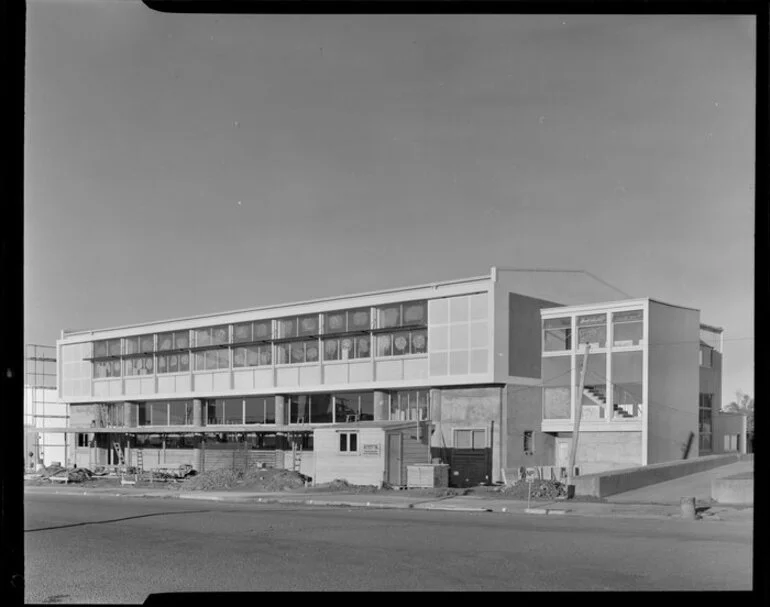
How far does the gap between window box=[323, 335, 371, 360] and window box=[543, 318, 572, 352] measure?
907 cm

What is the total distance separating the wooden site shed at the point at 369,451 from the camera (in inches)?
1421

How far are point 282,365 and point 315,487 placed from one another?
11.6 meters

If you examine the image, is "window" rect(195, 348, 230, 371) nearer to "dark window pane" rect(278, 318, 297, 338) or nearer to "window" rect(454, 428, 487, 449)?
"dark window pane" rect(278, 318, 297, 338)

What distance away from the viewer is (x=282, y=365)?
47375mm

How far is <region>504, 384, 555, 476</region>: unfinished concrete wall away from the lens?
38281 mm

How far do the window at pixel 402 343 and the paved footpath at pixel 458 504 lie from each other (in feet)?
30.4

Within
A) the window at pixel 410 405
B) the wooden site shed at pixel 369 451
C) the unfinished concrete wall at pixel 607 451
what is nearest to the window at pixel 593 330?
the unfinished concrete wall at pixel 607 451

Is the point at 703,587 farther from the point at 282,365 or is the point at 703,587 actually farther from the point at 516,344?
the point at 282,365

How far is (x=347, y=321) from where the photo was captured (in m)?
44.3

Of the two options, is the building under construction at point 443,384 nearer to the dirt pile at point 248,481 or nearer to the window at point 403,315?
→ the window at point 403,315

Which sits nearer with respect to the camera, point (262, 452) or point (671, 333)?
point (671, 333)

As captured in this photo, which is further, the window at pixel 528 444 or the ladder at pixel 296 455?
the ladder at pixel 296 455

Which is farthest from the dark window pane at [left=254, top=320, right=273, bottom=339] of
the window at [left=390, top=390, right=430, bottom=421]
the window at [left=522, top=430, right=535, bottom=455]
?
the window at [left=522, top=430, right=535, bottom=455]

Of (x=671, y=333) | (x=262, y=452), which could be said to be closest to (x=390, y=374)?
(x=262, y=452)
